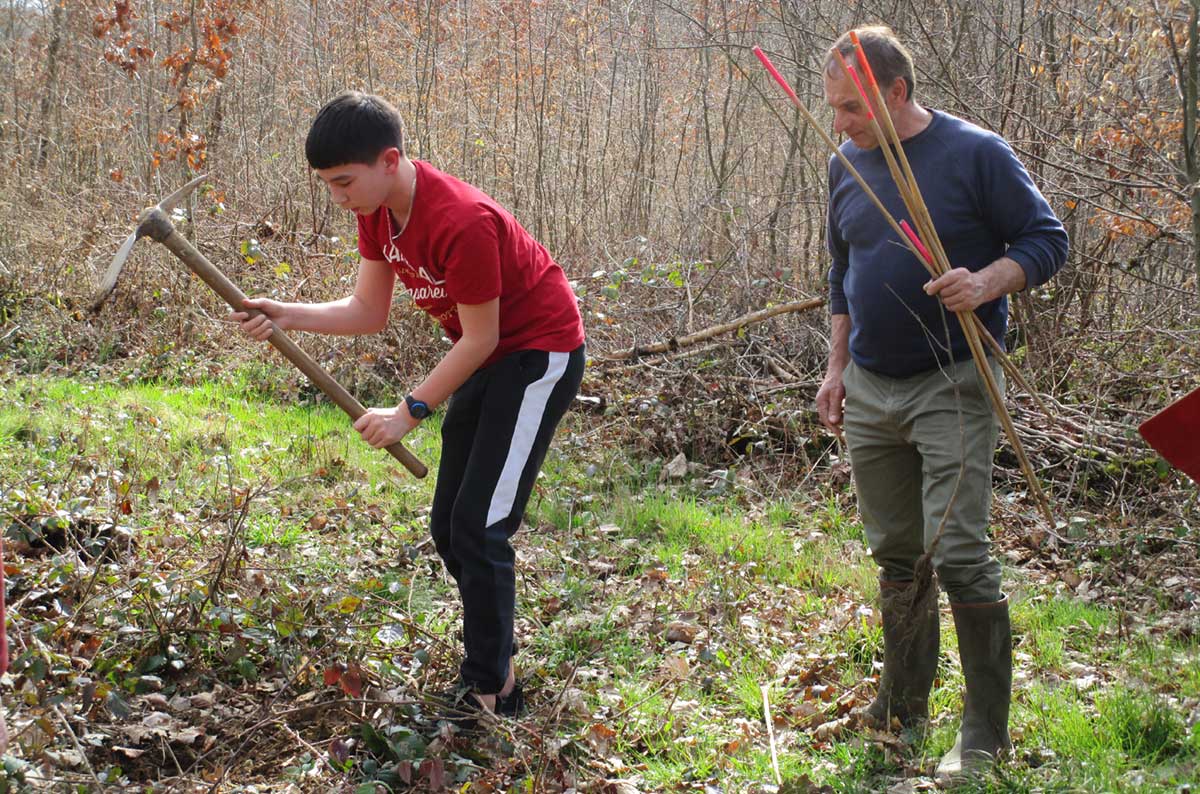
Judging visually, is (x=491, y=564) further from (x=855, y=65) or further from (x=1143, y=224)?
(x=1143, y=224)

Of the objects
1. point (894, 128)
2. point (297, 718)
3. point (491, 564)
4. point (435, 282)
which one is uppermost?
point (894, 128)

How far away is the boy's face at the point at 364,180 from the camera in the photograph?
2.95 metres

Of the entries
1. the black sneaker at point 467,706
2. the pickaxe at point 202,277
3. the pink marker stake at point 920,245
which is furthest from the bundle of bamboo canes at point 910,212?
the black sneaker at point 467,706

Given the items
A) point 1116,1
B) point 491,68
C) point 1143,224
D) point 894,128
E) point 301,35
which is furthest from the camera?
point 301,35

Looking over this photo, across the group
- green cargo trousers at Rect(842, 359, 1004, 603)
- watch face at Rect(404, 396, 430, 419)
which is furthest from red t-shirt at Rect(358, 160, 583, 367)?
green cargo trousers at Rect(842, 359, 1004, 603)

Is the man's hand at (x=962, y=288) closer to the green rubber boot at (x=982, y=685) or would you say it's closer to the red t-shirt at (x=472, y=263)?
the green rubber boot at (x=982, y=685)

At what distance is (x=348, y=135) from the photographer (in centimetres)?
290

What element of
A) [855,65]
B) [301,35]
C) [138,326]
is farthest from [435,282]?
[301,35]

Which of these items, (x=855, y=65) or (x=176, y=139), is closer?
(x=855, y=65)

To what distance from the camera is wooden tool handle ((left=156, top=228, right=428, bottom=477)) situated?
3152 mm

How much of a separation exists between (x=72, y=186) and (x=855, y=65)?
9726 millimetres

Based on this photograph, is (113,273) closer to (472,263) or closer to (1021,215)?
(472,263)

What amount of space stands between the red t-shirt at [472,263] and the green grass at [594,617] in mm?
1078

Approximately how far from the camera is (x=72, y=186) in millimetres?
10578
